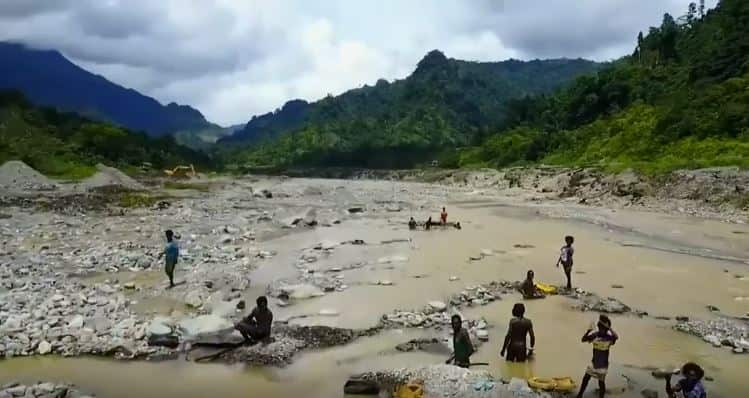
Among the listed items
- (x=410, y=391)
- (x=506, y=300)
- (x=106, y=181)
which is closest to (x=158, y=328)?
(x=410, y=391)

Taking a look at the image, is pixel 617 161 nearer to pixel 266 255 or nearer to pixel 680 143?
pixel 680 143

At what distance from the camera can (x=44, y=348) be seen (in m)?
12.8

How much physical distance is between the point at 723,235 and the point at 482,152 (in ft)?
267

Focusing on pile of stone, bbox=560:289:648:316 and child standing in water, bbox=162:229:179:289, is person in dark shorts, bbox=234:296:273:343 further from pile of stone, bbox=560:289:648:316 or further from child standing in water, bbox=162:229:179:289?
pile of stone, bbox=560:289:648:316

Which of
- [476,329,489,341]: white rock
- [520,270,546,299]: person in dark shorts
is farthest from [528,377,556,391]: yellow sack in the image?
[520,270,546,299]: person in dark shorts

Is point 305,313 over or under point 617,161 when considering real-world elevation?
under

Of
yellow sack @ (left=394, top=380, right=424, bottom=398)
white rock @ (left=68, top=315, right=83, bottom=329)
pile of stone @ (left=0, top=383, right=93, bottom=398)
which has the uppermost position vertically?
white rock @ (left=68, top=315, right=83, bottom=329)

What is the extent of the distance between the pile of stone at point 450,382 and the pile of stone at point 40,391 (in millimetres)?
5117

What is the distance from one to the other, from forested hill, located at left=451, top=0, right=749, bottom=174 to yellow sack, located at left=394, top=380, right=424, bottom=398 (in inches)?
1519

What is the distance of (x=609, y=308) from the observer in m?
16.6

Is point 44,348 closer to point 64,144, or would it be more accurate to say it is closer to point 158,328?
point 158,328

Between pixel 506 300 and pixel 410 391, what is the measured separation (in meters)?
8.09

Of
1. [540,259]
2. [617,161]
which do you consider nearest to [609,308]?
[540,259]

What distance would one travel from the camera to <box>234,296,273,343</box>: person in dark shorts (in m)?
13.4
